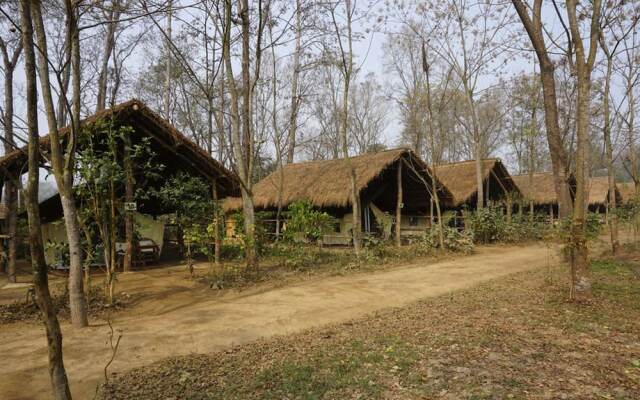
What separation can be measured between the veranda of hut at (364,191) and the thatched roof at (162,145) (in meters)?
3.35

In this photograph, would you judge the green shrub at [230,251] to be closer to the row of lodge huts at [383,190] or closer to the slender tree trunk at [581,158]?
the row of lodge huts at [383,190]

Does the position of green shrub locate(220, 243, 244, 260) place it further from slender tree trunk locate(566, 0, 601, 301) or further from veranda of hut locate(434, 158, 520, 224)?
veranda of hut locate(434, 158, 520, 224)

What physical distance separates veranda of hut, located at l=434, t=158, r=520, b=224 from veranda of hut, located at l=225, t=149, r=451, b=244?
1.54 metres

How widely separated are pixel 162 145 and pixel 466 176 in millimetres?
14576

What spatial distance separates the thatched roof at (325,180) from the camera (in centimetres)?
1420

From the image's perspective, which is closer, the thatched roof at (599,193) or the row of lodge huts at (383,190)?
the row of lodge huts at (383,190)

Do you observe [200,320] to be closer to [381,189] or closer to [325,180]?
[325,180]

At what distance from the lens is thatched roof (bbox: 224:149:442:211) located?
559 inches

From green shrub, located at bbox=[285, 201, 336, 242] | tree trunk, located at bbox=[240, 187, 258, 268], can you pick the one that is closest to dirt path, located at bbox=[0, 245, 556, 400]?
tree trunk, located at bbox=[240, 187, 258, 268]

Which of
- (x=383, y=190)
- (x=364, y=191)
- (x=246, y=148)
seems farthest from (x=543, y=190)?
(x=246, y=148)

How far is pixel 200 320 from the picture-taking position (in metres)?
5.59

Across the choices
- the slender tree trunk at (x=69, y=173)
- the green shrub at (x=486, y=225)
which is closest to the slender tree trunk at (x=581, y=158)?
the slender tree trunk at (x=69, y=173)

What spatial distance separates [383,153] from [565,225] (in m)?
9.23

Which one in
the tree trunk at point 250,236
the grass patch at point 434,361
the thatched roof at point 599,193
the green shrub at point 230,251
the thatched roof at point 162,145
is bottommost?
the grass patch at point 434,361
